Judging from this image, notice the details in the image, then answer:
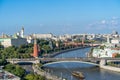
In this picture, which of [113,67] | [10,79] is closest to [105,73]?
→ [113,67]

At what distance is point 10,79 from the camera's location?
35.6ft

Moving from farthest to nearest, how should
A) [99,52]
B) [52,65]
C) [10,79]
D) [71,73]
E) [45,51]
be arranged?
[45,51] → [99,52] → [52,65] → [71,73] → [10,79]

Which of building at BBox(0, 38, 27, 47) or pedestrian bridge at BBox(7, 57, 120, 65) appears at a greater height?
building at BBox(0, 38, 27, 47)

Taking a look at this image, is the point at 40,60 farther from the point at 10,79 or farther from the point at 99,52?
the point at 10,79

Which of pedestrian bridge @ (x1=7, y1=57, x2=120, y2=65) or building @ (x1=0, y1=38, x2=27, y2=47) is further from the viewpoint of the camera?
building @ (x1=0, y1=38, x2=27, y2=47)

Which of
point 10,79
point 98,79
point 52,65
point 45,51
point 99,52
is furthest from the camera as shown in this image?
point 45,51

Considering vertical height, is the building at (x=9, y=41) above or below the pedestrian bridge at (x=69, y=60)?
above

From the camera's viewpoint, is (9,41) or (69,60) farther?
(9,41)

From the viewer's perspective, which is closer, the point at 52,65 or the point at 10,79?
the point at 10,79

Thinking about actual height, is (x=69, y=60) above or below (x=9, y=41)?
below

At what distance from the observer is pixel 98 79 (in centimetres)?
1557

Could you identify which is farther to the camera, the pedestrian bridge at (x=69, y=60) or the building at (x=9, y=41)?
the building at (x=9, y=41)

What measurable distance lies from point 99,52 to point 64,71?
8.63 m

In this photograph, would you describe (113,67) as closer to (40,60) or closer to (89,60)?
(89,60)
